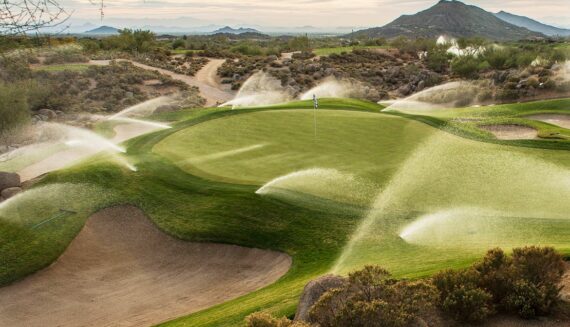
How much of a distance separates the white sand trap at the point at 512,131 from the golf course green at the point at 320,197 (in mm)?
3067

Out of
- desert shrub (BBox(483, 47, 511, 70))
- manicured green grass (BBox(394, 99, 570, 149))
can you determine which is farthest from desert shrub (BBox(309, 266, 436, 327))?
desert shrub (BBox(483, 47, 511, 70))

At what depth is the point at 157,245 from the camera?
15406 millimetres

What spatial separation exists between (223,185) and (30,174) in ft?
50.8

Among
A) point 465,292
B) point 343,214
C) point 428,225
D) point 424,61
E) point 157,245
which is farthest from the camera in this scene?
point 424,61

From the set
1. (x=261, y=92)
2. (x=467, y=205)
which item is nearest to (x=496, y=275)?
(x=467, y=205)

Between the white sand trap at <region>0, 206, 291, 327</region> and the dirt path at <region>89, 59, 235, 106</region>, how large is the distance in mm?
37933

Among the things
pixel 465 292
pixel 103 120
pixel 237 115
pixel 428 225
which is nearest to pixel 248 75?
pixel 103 120

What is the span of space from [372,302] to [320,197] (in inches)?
331

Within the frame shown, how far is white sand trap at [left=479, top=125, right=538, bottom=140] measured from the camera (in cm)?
2366

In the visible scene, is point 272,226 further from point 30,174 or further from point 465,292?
point 30,174

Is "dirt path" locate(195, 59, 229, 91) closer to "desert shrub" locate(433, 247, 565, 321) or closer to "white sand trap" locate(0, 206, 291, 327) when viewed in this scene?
"white sand trap" locate(0, 206, 291, 327)

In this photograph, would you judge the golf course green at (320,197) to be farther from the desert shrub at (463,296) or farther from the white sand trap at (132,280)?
the desert shrub at (463,296)

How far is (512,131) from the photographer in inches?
993

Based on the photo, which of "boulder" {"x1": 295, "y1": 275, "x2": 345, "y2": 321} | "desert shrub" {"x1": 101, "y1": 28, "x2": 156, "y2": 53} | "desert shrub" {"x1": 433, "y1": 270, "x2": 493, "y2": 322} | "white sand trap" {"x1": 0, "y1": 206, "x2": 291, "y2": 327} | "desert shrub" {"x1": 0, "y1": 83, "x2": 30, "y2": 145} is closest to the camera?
"desert shrub" {"x1": 433, "y1": 270, "x2": 493, "y2": 322}
